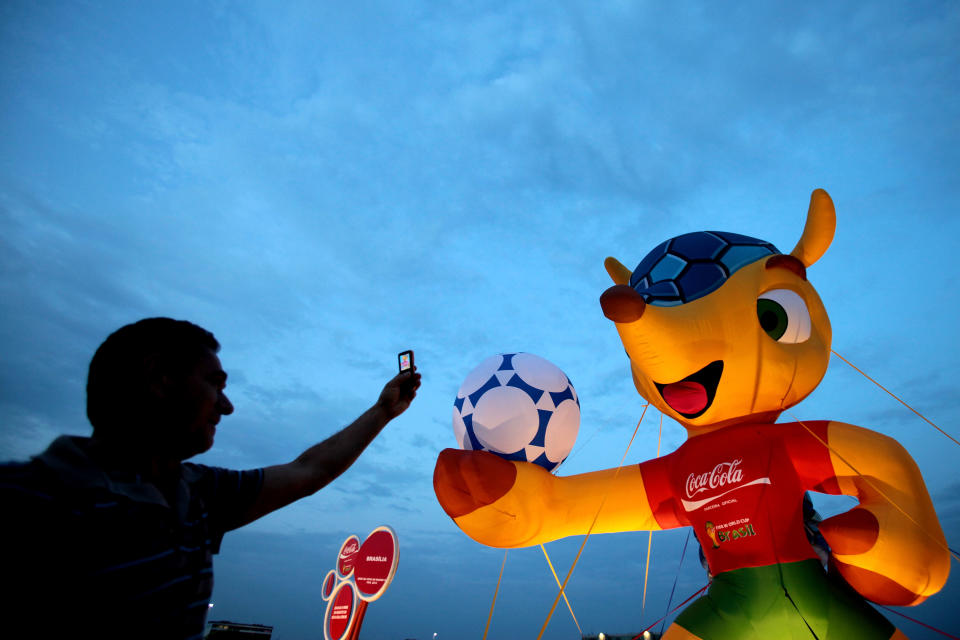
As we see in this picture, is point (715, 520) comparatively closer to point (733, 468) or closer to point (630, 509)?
point (733, 468)

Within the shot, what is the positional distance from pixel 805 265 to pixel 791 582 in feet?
7.92

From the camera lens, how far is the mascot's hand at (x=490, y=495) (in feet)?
14.1

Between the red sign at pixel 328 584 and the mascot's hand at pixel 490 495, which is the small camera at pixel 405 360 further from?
the red sign at pixel 328 584

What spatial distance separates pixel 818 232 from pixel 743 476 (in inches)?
83.1

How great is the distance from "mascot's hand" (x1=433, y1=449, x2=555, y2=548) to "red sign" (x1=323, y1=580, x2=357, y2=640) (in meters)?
5.95

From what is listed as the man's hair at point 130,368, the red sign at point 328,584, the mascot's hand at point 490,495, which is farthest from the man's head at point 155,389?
the red sign at point 328,584

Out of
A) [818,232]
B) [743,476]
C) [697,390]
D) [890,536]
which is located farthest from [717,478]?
[818,232]

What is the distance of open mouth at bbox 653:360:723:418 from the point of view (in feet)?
14.1

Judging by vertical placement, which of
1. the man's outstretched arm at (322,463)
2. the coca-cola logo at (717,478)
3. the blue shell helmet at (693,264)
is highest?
the blue shell helmet at (693,264)

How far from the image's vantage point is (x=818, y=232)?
4.48 metres

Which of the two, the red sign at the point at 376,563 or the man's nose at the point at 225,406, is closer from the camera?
the man's nose at the point at 225,406

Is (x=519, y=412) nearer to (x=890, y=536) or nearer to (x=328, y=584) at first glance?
(x=890, y=536)

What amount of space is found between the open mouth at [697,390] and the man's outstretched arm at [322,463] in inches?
111

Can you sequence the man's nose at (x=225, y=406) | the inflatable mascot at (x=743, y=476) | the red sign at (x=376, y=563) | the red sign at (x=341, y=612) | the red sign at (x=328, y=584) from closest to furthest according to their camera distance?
the man's nose at (x=225, y=406)
the inflatable mascot at (x=743, y=476)
the red sign at (x=376, y=563)
the red sign at (x=341, y=612)
the red sign at (x=328, y=584)
